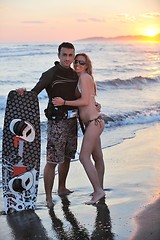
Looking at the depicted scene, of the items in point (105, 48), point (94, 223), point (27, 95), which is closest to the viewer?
point (94, 223)

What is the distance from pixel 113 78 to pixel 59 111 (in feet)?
41.0

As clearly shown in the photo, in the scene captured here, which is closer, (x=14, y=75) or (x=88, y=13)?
(x=88, y=13)

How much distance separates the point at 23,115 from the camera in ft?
13.1

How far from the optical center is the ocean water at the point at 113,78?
8.69 metres

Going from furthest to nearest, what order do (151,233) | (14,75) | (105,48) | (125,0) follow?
(105,48) → (14,75) → (125,0) → (151,233)

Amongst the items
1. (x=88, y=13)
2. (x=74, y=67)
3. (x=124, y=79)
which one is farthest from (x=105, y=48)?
(x=74, y=67)

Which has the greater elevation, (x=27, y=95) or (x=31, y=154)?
(x=27, y=95)

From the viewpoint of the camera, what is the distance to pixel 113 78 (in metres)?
16.4

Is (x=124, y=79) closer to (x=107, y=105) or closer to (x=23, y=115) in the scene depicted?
(x=107, y=105)

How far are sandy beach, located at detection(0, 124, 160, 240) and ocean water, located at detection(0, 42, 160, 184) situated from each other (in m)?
0.82

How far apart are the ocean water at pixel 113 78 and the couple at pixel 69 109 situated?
1023 mm

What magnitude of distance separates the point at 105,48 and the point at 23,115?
73.3 ft

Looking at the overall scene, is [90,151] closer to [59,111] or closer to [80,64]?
[59,111]

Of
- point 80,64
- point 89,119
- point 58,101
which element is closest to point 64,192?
point 89,119
